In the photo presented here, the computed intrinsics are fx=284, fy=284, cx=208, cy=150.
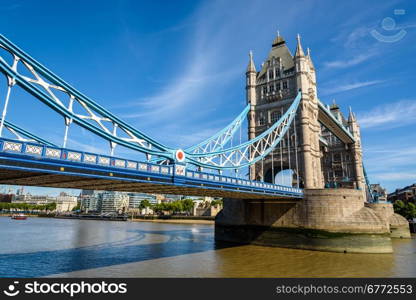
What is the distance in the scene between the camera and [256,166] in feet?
120

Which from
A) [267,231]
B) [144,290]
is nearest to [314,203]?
[267,231]

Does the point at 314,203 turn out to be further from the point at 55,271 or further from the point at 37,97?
the point at 37,97

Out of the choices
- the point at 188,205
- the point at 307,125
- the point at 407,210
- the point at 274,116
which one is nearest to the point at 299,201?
the point at 307,125

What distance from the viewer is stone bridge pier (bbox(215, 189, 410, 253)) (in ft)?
75.8

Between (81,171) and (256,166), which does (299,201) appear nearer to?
(256,166)

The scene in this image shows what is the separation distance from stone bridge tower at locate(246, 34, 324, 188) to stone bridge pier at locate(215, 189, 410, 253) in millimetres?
6065

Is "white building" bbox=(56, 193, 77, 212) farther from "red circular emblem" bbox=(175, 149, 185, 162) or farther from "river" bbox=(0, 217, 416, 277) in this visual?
"red circular emblem" bbox=(175, 149, 185, 162)

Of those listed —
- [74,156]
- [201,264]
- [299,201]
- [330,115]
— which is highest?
[330,115]

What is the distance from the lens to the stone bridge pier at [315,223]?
23.1 m

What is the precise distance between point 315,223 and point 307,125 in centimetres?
1305

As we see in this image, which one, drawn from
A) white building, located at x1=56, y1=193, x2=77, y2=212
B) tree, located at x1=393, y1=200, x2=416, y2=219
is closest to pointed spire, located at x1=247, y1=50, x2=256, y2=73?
tree, located at x1=393, y1=200, x2=416, y2=219

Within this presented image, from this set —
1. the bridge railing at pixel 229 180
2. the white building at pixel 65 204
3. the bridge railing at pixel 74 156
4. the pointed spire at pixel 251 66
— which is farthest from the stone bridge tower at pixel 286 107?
the white building at pixel 65 204

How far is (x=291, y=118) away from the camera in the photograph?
33031 millimetres

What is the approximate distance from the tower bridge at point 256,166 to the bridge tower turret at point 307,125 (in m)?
0.12
